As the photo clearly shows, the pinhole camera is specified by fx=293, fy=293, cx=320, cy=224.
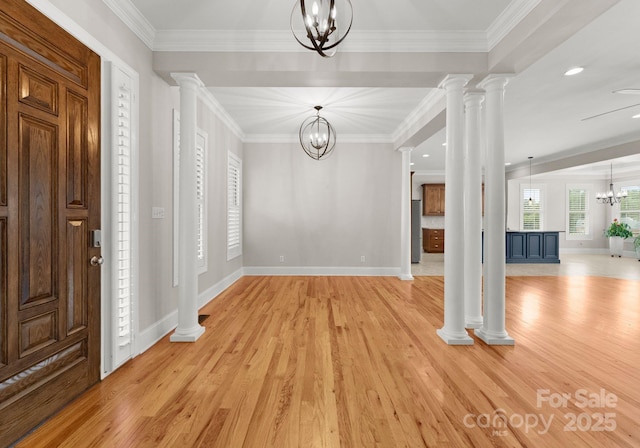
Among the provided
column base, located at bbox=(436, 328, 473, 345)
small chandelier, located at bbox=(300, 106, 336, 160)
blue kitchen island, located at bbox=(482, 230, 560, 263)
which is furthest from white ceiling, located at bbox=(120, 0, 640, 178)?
blue kitchen island, located at bbox=(482, 230, 560, 263)

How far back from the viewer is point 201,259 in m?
4.04

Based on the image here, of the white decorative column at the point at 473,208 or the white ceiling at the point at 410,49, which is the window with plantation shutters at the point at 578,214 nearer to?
the white ceiling at the point at 410,49

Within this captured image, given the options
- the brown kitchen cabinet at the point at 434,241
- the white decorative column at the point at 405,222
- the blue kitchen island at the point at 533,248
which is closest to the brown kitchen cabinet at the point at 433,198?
the brown kitchen cabinet at the point at 434,241

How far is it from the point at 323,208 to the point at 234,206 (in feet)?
5.93

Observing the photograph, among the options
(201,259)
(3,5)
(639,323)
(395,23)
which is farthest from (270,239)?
(639,323)

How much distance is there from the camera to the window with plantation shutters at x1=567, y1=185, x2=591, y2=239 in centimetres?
1057

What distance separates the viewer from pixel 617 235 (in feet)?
31.6

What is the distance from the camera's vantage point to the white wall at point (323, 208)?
6.14m

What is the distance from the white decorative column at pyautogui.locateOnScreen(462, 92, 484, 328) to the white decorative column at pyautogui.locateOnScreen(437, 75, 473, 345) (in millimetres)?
433

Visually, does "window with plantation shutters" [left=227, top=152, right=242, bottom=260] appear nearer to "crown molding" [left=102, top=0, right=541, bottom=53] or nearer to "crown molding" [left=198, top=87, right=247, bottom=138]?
"crown molding" [left=198, top=87, right=247, bottom=138]

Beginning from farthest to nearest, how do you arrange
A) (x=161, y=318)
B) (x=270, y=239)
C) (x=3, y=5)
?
(x=270, y=239) < (x=161, y=318) < (x=3, y=5)

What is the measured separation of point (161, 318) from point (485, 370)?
3.02m

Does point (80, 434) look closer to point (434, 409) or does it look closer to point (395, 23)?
point (434, 409)

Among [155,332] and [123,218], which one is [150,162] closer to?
[123,218]
